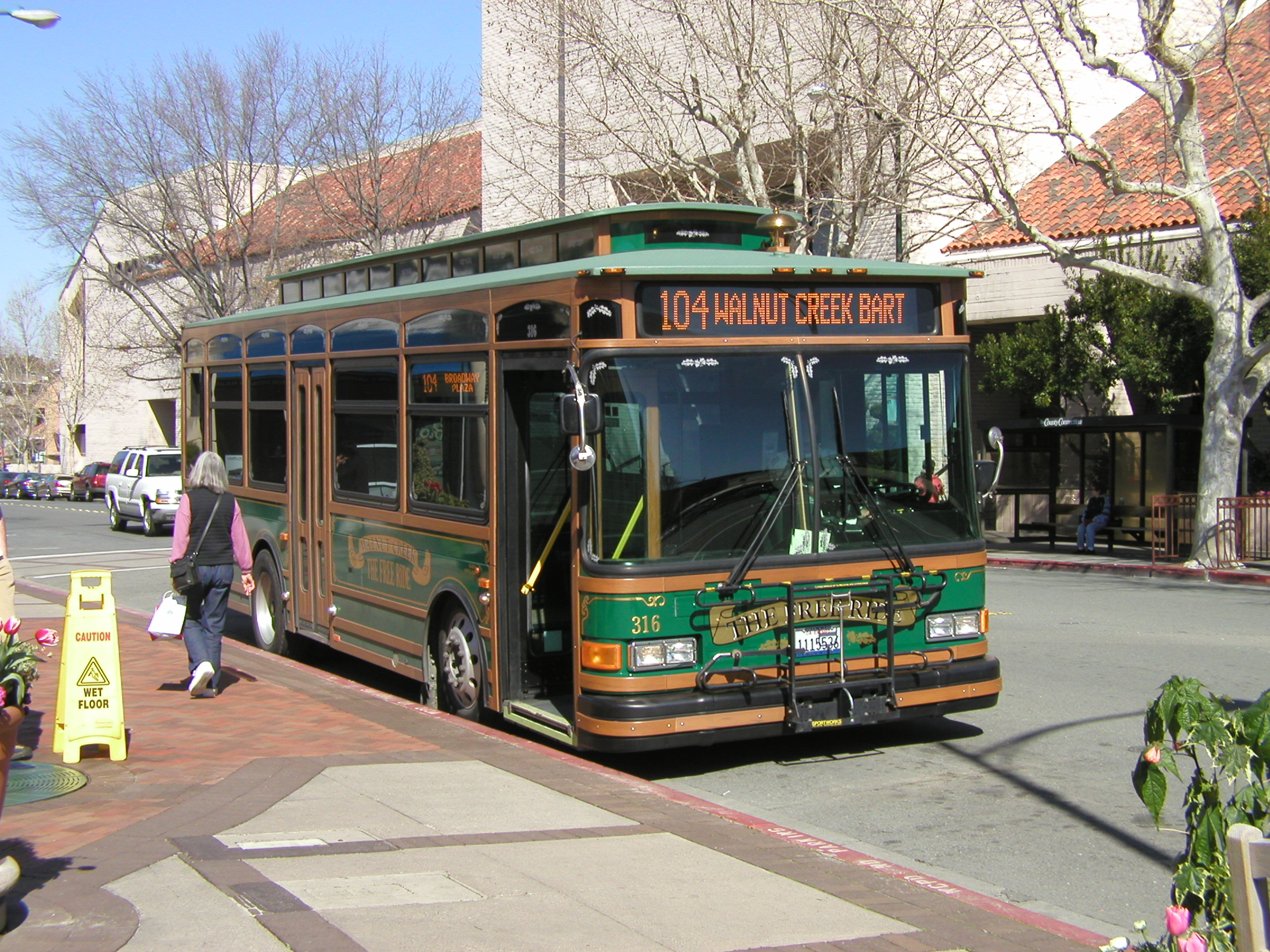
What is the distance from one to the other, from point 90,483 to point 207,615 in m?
47.6

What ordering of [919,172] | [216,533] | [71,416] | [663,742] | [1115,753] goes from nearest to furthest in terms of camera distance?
[663,742] < [1115,753] < [216,533] < [919,172] < [71,416]

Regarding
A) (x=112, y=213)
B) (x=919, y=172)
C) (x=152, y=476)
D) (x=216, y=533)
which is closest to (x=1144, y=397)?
(x=919, y=172)

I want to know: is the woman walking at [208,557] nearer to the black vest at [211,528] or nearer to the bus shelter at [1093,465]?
the black vest at [211,528]

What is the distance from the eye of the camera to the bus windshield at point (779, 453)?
7445mm

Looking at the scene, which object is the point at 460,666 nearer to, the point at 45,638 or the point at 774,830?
the point at 774,830

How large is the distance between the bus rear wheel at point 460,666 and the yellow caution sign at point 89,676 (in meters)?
2.23

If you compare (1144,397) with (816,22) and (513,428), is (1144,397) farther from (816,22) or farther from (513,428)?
(513,428)

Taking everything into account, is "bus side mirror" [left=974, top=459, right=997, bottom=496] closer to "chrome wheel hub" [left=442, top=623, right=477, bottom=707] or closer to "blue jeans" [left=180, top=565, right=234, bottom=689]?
"chrome wheel hub" [left=442, top=623, right=477, bottom=707]

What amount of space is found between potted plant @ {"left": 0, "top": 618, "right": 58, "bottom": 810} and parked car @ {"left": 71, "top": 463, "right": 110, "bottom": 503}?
163ft

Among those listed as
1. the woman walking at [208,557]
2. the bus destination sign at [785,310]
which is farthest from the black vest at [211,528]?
the bus destination sign at [785,310]

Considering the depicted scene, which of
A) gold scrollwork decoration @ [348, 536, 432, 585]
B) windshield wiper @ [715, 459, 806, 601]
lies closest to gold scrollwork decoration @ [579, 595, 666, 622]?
windshield wiper @ [715, 459, 806, 601]

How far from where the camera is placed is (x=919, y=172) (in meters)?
21.9

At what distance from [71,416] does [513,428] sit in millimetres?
63953

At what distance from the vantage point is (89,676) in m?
7.90
